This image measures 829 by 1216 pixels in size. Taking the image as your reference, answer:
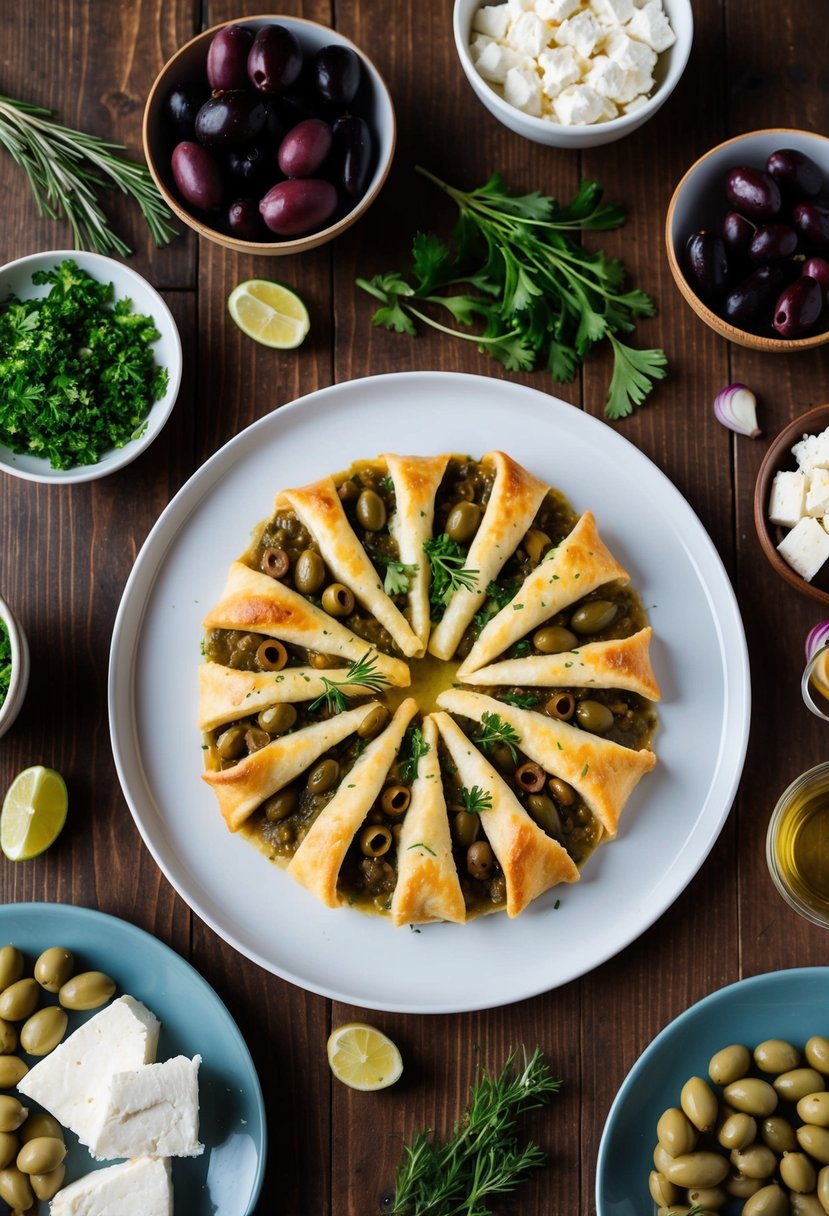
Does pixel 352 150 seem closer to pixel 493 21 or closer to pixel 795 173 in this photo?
pixel 493 21

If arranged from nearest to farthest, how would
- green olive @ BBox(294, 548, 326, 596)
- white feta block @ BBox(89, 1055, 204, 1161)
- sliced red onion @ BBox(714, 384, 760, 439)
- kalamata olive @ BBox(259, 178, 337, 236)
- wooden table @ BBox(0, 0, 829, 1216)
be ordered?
1. white feta block @ BBox(89, 1055, 204, 1161)
2. kalamata olive @ BBox(259, 178, 337, 236)
3. green olive @ BBox(294, 548, 326, 596)
4. wooden table @ BBox(0, 0, 829, 1216)
5. sliced red onion @ BBox(714, 384, 760, 439)

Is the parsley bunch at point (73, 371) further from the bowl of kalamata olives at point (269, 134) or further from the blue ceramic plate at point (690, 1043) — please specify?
the blue ceramic plate at point (690, 1043)

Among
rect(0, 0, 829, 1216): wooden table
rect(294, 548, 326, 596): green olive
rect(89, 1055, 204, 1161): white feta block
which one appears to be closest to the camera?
rect(89, 1055, 204, 1161): white feta block

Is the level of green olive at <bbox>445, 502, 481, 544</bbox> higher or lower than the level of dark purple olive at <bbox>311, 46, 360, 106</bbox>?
lower

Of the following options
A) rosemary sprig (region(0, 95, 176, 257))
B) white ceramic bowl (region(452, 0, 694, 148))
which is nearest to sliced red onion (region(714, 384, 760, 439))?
white ceramic bowl (region(452, 0, 694, 148))

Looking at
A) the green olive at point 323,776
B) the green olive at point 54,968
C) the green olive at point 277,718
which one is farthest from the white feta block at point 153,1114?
the green olive at point 277,718

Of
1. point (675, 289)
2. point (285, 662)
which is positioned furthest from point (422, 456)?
point (675, 289)

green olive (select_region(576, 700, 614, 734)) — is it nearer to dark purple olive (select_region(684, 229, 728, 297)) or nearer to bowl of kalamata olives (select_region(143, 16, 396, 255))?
dark purple olive (select_region(684, 229, 728, 297))
